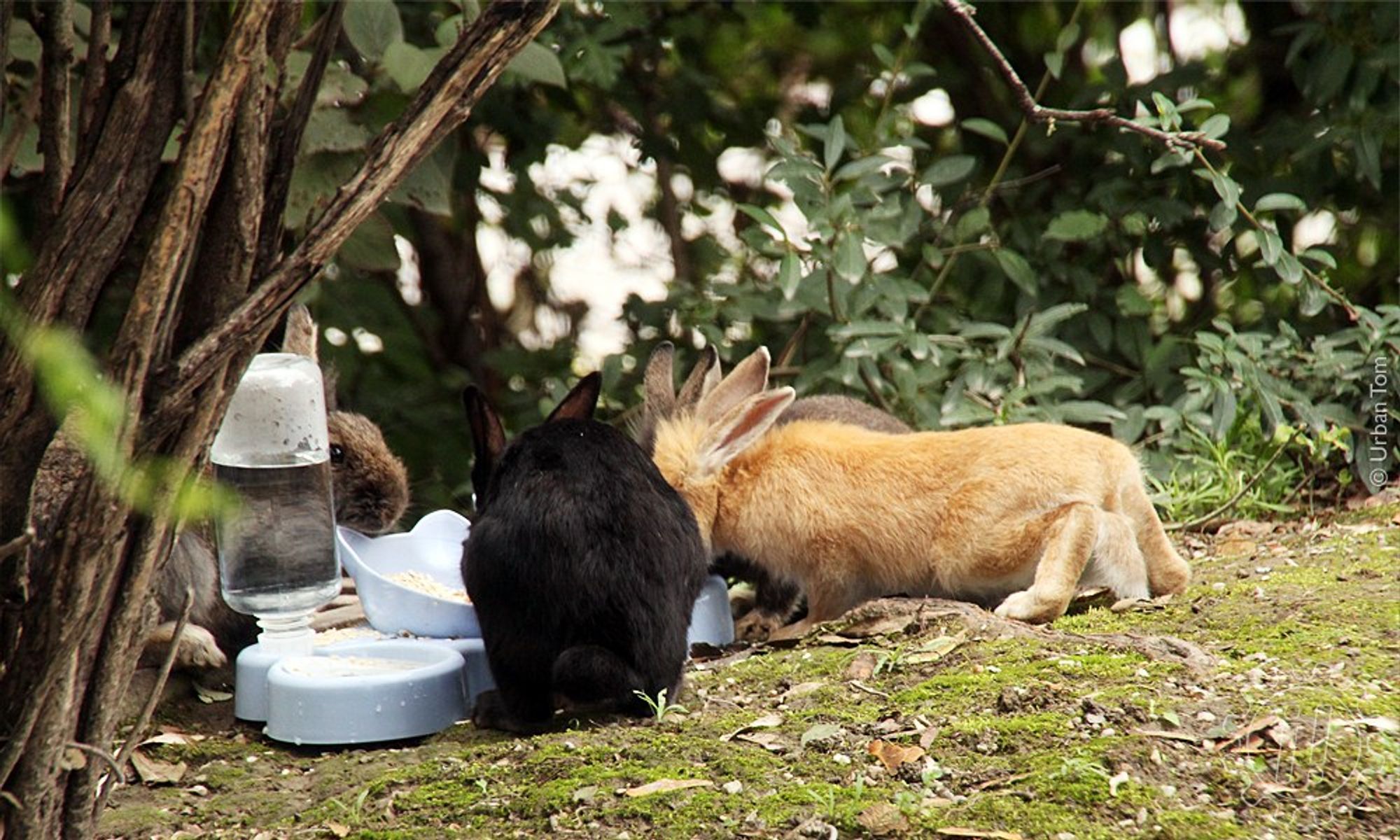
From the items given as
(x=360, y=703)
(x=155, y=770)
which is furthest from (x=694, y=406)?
(x=155, y=770)

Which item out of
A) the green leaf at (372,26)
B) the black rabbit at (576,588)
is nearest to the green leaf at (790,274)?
the green leaf at (372,26)

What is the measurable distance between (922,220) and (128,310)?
15.9 ft

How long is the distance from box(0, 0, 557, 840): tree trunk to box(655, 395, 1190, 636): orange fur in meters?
2.41

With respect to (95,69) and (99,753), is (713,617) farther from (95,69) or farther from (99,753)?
(95,69)

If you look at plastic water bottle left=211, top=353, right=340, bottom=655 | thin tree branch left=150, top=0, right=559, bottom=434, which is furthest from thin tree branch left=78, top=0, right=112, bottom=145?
plastic water bottle left=211, top=353, right=340, bottom=655

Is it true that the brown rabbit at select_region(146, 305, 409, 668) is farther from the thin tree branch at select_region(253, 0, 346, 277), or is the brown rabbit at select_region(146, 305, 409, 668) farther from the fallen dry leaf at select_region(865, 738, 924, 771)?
the fallen dry leaf at select_region(865, 738, 924, 771)

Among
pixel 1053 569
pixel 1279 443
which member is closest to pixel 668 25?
pixel 1279 443

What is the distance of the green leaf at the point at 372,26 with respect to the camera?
188 inches

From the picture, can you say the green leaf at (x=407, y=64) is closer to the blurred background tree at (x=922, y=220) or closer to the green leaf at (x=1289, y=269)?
the blurred background tree at (x=922, y=220)

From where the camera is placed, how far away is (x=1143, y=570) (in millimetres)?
4754

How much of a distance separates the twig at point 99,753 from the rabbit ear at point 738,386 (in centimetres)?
273

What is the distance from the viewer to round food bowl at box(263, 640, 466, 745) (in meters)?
3.94

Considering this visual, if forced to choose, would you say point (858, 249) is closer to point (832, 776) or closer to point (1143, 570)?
point (1143, 570)

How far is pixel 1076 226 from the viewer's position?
21.4ft
